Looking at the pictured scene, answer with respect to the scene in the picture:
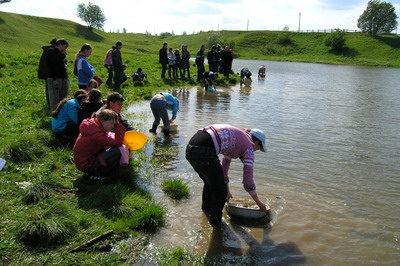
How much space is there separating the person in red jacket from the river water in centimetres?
92

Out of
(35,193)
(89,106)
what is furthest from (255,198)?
(89,106)

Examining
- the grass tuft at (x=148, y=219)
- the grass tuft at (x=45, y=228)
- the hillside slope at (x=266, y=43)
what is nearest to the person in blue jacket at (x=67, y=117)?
the grass tuft at (x=45, y=228)

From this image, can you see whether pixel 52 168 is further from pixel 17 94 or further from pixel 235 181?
pixel 17 94

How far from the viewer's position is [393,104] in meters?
16.6

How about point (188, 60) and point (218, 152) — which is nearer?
point (218, 152)

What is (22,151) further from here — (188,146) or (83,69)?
(83,69)

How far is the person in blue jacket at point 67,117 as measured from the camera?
7090 mm

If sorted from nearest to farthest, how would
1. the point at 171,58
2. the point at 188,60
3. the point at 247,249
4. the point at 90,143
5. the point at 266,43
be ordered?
the point at 247,249
the point at 90,143
the point at 171,58
the point at 188,60
the point at 266,43

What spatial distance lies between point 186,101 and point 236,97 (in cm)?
303

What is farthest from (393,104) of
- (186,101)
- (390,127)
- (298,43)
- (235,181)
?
(298,43)

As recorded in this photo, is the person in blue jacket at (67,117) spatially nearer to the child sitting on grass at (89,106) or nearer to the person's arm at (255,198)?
the child sitting on grass at (89,106)

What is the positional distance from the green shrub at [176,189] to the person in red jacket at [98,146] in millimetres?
937

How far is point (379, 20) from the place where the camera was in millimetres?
98000

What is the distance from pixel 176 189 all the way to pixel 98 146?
1.46 m
